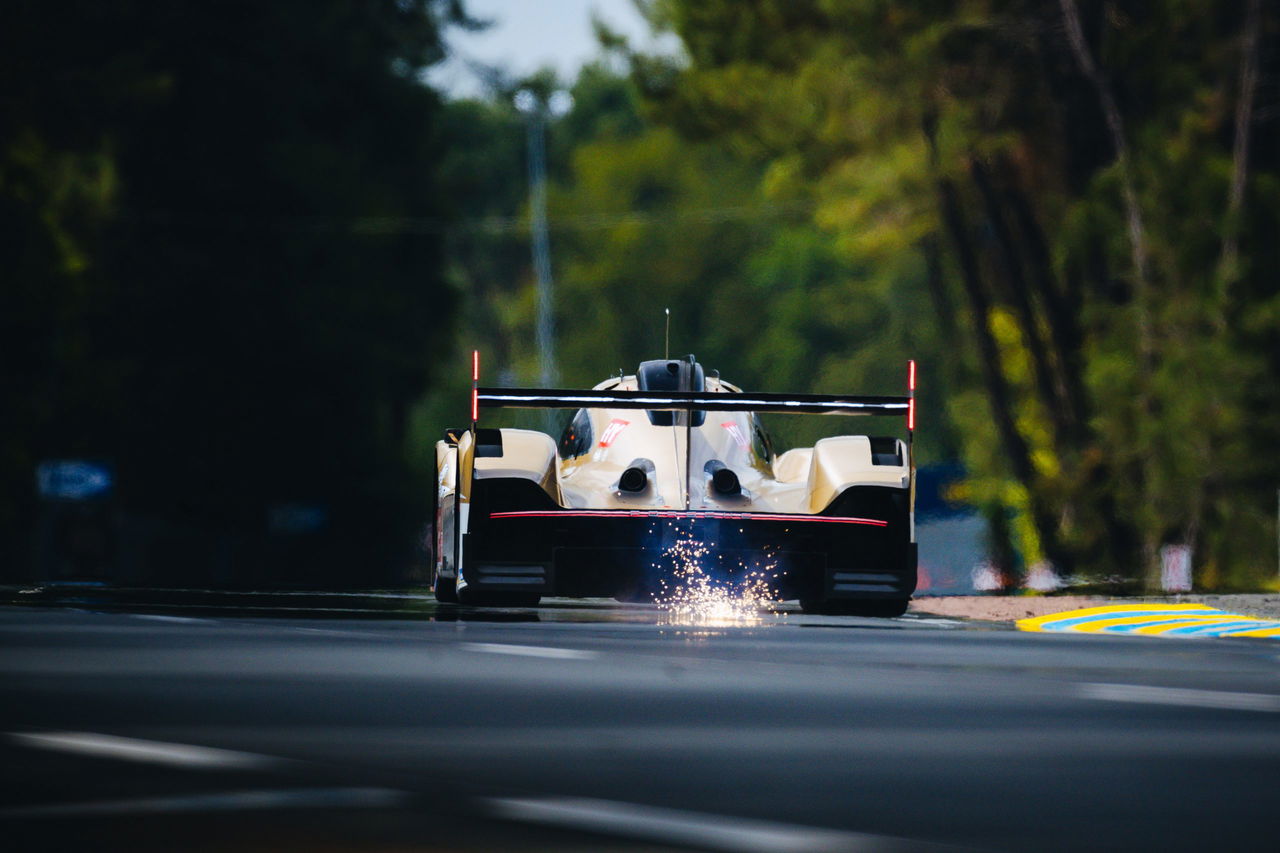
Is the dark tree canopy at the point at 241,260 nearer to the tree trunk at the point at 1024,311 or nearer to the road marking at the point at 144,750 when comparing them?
the tree trunk at the point at 1024,311

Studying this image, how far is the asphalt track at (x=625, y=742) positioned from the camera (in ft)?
29.2

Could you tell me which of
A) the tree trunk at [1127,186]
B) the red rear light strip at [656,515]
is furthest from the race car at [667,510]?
the tree trunk at [1127,186]

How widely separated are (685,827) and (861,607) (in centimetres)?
1198

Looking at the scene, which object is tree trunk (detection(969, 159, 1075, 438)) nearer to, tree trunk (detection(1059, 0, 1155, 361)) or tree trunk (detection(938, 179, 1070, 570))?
tree trunk (detection(938, 179, 1070, 570))

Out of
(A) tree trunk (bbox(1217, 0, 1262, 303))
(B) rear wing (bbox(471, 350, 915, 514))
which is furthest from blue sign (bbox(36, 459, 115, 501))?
(B) rear wing (bbox(471, 350, 915, 514))

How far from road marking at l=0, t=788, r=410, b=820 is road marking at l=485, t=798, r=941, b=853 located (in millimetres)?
386

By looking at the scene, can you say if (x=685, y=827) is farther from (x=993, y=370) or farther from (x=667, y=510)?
(x=993, y=370)

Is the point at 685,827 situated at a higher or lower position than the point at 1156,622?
lower

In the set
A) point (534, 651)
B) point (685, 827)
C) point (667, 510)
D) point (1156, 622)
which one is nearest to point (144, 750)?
point (685, 827)

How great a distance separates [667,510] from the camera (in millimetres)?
19141

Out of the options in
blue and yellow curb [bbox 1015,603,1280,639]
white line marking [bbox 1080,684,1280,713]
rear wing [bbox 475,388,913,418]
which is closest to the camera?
white line marking [bbox 1080,684,1280,713]

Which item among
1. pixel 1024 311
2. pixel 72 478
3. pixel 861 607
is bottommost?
pixel 861 607

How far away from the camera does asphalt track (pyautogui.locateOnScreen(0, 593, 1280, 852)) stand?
8.91 metres

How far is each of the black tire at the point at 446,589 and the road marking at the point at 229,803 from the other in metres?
10.5
